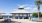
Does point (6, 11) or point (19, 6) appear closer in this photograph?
point (6, 11)

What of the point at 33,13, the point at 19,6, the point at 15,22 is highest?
the point at 19,6

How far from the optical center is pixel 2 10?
7945 mm

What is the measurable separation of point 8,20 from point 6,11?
2.53 ft

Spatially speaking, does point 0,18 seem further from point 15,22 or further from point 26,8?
point 26,8

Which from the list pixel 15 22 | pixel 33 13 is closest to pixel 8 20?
pixel 15 22

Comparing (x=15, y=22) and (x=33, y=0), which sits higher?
(x=33, y=0)

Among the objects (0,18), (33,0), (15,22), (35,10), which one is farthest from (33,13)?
(0,18)

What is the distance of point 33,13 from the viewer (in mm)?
8055

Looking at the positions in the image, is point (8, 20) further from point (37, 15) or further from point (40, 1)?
point (40, 1)

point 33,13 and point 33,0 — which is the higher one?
point 33,0

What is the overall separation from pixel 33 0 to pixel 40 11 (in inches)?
40.6

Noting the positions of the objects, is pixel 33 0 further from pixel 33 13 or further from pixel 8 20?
pixel 8 20

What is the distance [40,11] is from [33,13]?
0.55 m

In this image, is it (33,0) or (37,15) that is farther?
(37,15)
